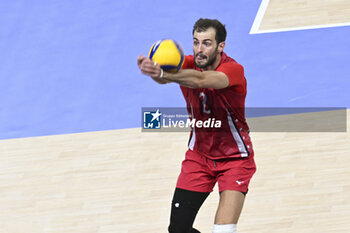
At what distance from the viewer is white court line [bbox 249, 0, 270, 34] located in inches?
373

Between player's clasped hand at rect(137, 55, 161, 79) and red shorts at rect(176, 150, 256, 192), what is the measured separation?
1.21 meters

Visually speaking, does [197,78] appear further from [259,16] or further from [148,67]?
[259,16]

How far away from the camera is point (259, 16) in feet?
32.0

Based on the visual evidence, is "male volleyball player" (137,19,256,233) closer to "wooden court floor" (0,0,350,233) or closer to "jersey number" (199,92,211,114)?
"jersey number" (199,92,211,114)

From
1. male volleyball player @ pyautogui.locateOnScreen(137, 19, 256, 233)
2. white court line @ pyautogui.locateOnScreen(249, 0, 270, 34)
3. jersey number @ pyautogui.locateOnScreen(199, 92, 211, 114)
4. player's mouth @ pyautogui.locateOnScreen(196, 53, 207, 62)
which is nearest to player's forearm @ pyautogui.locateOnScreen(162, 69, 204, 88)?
male volleyball player @ pyautogui.locateOnScreen(137, 19, 256, 233)

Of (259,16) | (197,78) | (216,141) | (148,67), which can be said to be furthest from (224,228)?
(259,16)

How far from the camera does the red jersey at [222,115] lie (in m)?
4.48

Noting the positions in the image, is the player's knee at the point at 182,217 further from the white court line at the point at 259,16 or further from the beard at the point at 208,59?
the white court line at the point at 259,16

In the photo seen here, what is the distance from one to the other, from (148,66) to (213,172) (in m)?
1.36

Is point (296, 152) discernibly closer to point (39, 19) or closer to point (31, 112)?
point (31, 112)

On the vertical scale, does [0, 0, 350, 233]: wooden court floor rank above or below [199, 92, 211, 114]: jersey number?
below

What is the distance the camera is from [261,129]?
7355mm

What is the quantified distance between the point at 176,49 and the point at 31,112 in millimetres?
4519

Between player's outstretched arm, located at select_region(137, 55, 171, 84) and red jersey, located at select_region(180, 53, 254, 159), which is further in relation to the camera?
red jersey, located at select_region(180, 53, 254, 159)
